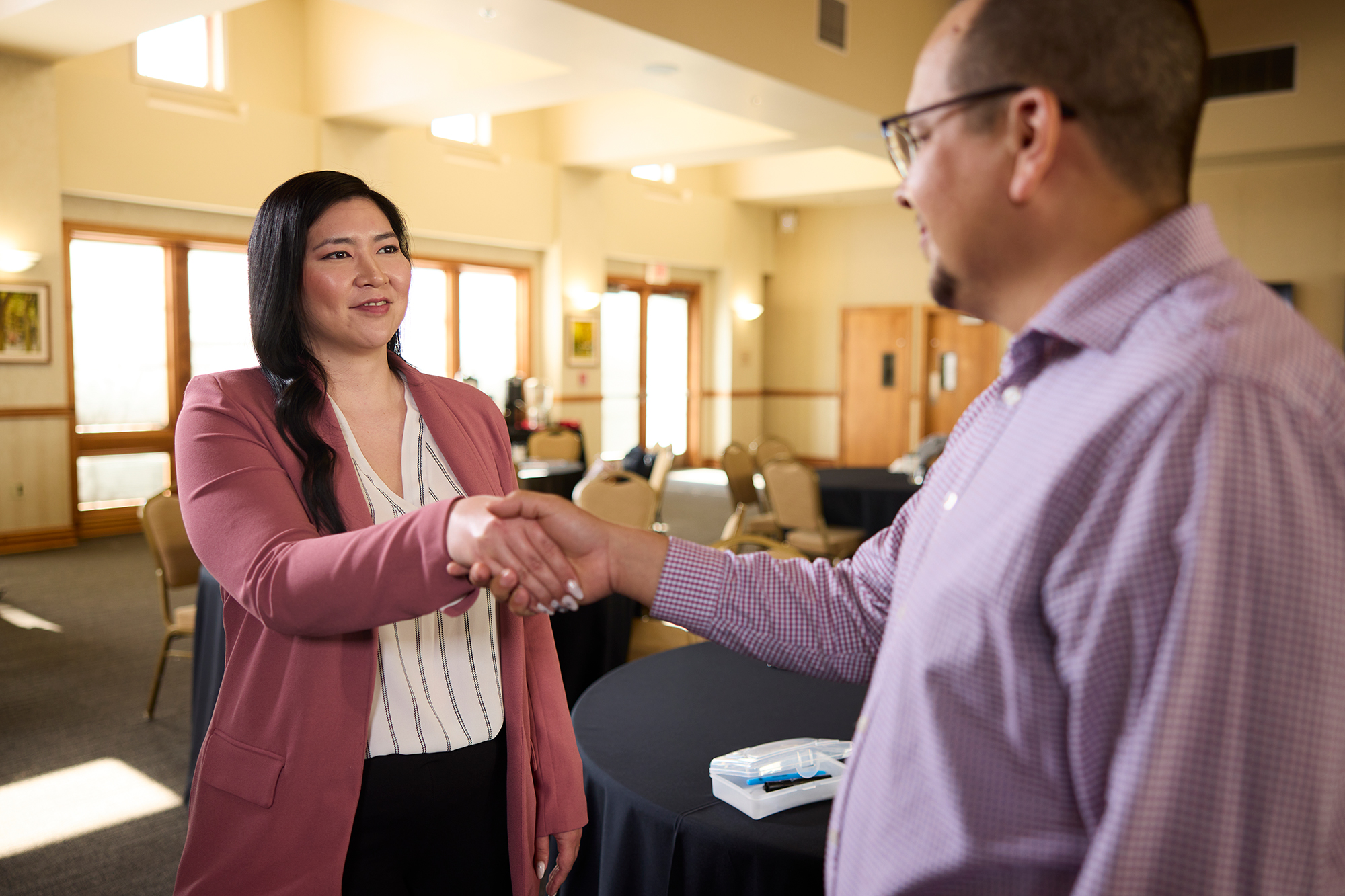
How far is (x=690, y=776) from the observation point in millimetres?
1644

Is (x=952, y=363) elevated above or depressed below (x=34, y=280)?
below

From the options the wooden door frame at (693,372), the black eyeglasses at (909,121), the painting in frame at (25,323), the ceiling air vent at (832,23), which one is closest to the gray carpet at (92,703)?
the painting in frame at (25,323)

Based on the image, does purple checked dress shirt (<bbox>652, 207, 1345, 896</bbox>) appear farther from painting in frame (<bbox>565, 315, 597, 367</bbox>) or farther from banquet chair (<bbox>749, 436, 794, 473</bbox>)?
painting in frame (<bbox>565, 315, 597, 367</bbox>)

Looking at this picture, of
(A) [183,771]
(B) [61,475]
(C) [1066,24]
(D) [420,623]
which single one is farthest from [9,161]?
(C) [1066,24]

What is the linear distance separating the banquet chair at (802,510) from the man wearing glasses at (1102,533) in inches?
182

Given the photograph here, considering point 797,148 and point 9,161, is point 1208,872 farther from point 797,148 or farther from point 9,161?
point 797,148

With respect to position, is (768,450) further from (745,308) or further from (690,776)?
(745,308)

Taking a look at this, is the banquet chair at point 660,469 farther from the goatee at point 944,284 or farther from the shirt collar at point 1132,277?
the shirt collar at point 1132,277

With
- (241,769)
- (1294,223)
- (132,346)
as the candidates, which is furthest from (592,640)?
(1294,223)

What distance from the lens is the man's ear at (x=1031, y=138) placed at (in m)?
0.82

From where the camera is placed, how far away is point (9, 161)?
A: 23.1ft

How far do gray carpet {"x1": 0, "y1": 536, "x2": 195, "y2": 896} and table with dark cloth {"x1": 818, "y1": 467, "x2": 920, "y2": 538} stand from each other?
3862 mm

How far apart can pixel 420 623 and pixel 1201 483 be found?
1.14 m

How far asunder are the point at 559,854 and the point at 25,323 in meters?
7.72
